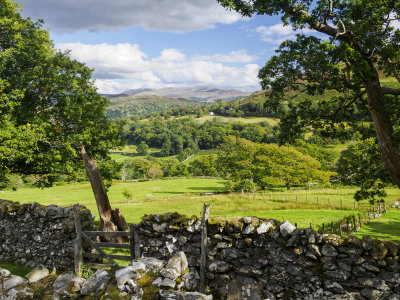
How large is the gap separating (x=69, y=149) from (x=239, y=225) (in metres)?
11.7

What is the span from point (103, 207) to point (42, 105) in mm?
8025

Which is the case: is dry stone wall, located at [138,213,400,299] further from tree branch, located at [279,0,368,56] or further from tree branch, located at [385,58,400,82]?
tree branch, located at [385,58,400,82]

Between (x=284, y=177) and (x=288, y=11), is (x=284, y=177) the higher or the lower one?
the lower one

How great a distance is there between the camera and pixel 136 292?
402 centimetres

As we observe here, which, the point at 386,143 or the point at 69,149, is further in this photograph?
the point at 69,149

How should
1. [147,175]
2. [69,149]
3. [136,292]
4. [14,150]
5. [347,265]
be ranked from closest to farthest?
[136,292] < [347,265] < [14,150] < [69,149] < [147,175]

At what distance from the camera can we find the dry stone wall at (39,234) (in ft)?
35.6

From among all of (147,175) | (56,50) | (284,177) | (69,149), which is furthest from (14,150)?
(147,175)

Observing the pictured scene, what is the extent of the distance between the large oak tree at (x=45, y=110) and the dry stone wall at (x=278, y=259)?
7.69 meters

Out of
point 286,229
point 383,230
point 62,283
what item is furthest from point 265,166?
point 62,283

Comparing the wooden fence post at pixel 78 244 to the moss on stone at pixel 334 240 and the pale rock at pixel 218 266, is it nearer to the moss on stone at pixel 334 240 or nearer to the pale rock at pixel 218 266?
the pale rock at pixel 218 266

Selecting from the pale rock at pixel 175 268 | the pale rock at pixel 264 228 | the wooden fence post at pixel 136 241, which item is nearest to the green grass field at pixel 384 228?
→ the pale rock at pixel 264 228

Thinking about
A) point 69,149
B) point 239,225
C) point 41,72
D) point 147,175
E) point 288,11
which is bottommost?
point 147,175

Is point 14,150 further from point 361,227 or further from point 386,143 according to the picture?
point 361,227
